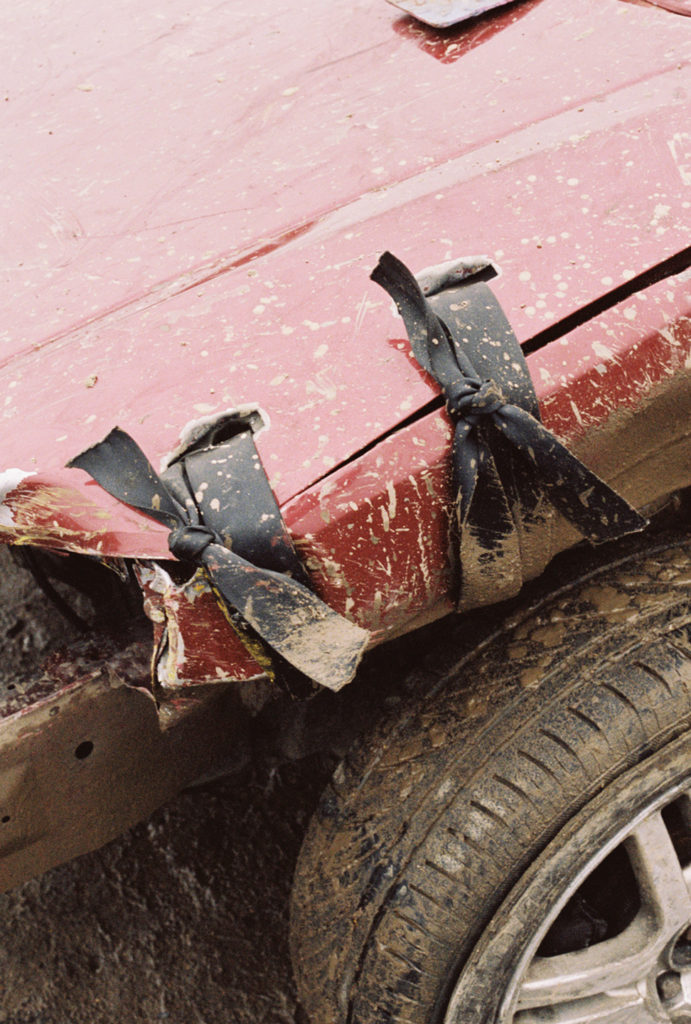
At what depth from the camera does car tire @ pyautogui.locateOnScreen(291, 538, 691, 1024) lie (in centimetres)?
124

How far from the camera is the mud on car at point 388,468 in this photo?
0.99 m

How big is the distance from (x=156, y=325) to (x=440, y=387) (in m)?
0.43

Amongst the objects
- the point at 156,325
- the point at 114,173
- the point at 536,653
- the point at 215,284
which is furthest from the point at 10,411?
the point at 536,653

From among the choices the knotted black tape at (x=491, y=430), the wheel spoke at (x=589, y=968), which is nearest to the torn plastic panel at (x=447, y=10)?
the knotted black tape at (x=491, y=430)

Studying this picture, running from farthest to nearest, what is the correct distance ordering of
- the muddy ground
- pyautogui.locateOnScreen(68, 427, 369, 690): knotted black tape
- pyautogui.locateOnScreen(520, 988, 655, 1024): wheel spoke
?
the muddy ground < pyautogui.locateOnScreen(520, 988, 655, 1024): wheel spoke < pyautogui.locateOnScreen(68, 427, 369, 690): knotted black tape

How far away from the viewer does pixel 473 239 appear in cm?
115

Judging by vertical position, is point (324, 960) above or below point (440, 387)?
below

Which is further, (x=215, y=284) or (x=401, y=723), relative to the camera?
(x=401, y=723)

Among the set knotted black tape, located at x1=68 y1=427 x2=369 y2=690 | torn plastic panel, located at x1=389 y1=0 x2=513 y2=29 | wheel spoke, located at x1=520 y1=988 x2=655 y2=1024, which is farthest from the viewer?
torn plastic panel, located at x1=389 y1=0 x2=513 y2=29

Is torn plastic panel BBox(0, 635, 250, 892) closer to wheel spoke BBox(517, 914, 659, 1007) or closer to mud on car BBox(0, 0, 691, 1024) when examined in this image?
mud on car BBox(0, 0, 691, 1024)

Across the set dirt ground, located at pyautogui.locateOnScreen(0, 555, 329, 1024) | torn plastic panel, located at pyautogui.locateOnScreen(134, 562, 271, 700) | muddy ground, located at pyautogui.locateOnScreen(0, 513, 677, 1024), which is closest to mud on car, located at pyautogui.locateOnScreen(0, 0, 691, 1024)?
torn plastic panel, located at pyautogui.locateOnScreen(134, 562, 271, 700)

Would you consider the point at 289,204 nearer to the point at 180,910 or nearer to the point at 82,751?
the point at 82,751

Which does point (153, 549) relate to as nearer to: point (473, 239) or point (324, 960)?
point (473, 239)

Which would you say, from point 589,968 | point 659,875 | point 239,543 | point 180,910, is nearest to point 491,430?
point 239,543
